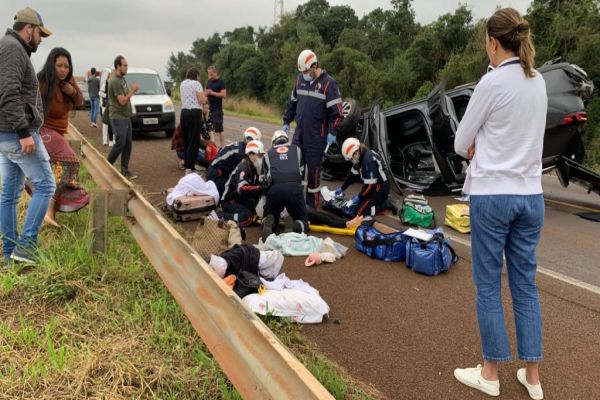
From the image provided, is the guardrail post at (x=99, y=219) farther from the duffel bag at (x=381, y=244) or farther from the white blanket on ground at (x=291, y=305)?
the duffel bag at (x=381, y=244)

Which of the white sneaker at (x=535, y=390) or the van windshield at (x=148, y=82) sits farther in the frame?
the van windshield at (x=148, y=82)

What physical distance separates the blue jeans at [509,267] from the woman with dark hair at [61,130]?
3958 millimetres

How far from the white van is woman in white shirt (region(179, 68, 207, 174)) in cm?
501

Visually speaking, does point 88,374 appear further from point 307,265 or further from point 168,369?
point 307,265

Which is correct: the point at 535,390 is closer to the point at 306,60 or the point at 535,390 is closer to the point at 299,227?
the point at 299,227

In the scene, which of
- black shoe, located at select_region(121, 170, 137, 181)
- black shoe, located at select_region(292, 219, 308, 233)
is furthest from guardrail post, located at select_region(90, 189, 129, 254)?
black shoe, located at select_region(121, 170, 137, 181)

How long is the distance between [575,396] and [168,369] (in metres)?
2.38

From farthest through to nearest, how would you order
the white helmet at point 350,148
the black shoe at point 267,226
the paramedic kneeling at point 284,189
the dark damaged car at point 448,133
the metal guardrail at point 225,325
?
the dark damaged car at point 448,133
the white helmet at point 350,148
the paramedic kneeling at point 284,189
the black shoe at point 267,226
the metal guardrail at point 225,325

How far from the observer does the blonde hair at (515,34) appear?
2596mm

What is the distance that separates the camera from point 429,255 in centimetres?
477

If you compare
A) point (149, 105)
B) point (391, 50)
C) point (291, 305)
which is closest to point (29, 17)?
point (291, 305)

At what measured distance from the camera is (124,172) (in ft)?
28.6

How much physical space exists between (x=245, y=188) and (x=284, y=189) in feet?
2.34

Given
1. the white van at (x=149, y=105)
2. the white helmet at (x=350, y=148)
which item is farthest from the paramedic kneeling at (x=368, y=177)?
the white van at (x=149, y=105)
